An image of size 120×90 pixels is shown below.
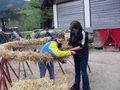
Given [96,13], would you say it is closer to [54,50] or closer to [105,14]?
[105,14]

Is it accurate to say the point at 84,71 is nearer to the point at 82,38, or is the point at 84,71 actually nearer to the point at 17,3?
the point at 82,38

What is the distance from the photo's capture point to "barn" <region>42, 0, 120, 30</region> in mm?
12180

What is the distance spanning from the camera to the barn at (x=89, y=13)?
1218 cm

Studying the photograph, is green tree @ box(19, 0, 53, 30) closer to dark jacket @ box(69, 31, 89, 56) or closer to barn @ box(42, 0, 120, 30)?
barn @ box(42, 0, 120, 30)

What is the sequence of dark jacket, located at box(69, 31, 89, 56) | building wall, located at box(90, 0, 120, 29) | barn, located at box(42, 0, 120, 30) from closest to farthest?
dark jacket, located at box(69, 31, 89, 56) < building wall, located at box(90, 0, 120, 29) < barn, located at box(42, 0, 120, 30)

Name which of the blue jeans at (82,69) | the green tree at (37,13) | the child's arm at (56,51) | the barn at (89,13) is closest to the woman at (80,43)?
the blue jeans at (82,69)

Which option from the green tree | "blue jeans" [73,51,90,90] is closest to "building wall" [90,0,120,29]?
the green tree

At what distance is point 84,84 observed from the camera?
492cm

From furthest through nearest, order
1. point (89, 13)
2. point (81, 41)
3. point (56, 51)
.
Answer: point (89, 13), point (81, 41), point (56, 51)

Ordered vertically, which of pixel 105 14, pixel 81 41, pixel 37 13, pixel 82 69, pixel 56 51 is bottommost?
pixel 82 69

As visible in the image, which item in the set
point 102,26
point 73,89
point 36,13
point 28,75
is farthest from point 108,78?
point 36,13

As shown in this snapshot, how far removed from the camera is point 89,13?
1328 cm

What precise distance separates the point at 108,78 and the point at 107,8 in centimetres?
703

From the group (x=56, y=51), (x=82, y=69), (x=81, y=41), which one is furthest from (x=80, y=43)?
(x=56, y=51)
